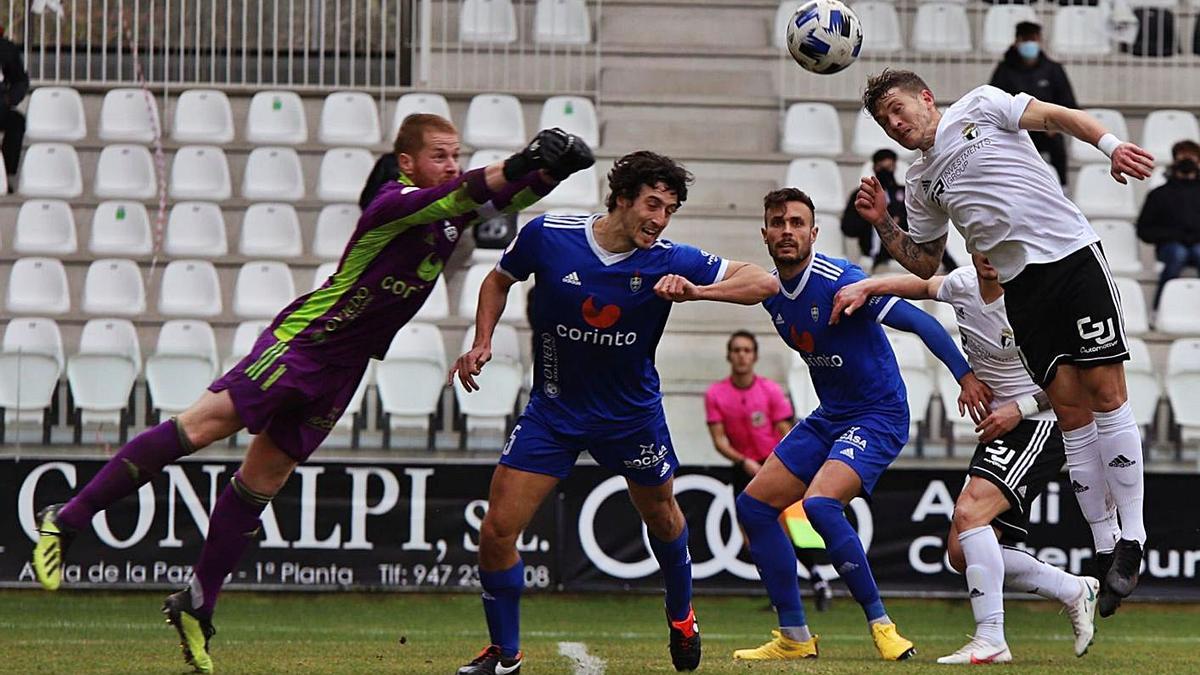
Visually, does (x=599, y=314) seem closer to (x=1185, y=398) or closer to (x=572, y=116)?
(x=1185, y=398)

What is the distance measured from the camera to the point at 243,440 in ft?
43.8

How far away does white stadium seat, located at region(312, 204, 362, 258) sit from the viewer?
625 inches

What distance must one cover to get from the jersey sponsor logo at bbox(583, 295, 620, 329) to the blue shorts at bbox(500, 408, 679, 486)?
1.59 ft

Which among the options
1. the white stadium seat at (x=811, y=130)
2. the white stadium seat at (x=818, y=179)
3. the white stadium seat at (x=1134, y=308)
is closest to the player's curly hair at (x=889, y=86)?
the white stadium seat at (x=1134, y=308)

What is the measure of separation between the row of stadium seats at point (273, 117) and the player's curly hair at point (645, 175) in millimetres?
9183

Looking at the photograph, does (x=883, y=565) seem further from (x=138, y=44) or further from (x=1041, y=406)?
(x=138, y=44)

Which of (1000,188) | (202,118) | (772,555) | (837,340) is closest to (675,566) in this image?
(772,555)

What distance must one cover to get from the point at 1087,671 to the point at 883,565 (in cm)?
476

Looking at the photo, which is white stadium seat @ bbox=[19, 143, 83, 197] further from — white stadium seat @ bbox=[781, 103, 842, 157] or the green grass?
white stadium seat @ bbox=[781, 103, 842, 157]

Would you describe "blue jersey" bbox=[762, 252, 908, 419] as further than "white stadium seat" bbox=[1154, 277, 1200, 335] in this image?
No

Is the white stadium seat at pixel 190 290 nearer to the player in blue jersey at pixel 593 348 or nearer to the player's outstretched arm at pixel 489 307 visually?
the player's outstretched arm at pixel 489 307

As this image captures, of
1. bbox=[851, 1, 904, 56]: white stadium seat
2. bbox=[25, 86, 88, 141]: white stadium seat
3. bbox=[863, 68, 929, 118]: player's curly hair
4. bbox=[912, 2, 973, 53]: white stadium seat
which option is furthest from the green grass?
bbox=[912, 2, 973, 53]: white stadium seat

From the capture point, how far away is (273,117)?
17203mm

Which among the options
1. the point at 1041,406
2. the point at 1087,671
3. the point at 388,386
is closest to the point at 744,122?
the point at 388,386
